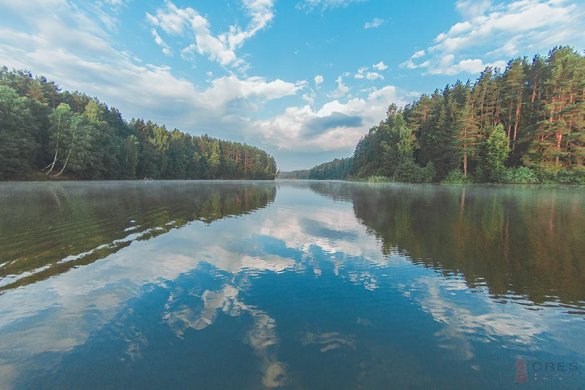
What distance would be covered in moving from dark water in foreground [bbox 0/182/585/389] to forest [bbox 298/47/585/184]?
5480cm

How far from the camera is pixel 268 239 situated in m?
12.2

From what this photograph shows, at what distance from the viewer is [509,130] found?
6209cm

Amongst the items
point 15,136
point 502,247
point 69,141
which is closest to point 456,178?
point 502,247

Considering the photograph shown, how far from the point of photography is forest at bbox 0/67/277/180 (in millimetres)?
54688

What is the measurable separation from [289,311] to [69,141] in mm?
77911

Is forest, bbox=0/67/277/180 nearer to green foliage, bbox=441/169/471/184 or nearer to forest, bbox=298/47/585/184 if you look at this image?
forest, bbox=298/47/585/184

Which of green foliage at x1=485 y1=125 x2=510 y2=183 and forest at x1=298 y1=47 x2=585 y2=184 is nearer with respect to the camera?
forest at x1=298 y1=47 x2=585 y2=184

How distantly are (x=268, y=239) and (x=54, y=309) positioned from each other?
24.9 ft

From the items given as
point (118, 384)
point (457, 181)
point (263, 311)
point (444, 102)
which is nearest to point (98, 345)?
point (118, 384)

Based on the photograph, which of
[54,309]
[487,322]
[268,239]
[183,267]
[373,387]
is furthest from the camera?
[268,239]

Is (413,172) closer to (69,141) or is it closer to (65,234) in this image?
(65,234)

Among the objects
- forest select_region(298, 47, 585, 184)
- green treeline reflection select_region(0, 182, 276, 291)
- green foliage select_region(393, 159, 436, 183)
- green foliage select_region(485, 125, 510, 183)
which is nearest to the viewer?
green treeline reflection select_region(0, 182, 276, 291)

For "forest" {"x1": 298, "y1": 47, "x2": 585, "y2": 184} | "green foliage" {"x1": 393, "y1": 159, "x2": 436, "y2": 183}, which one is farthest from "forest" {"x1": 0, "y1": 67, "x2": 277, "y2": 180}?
"forest" {"x1": 298, "y1": 47, "x2": 585, "y2": 184}

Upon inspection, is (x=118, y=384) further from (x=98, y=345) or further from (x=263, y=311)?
(x=263, y=311)
